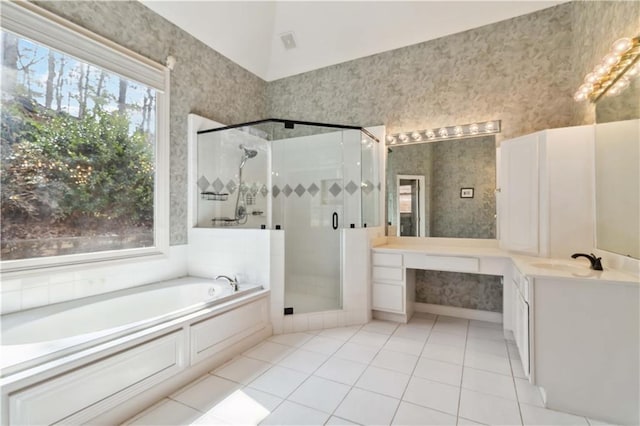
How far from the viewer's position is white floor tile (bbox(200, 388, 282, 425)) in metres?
1.60

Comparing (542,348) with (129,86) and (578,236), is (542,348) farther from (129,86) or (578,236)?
(129,86)

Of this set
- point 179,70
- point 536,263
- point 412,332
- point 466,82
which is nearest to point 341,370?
point 412,332

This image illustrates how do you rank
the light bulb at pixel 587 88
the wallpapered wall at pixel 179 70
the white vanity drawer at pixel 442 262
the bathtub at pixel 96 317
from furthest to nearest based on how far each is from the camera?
the white vanity drawer at pixel 442 262, the wallpapered wall at pixel 179 70, the light bulb at pixel 587 88, the bathtub at pixel 96 317

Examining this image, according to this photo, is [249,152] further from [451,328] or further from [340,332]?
[451,328]

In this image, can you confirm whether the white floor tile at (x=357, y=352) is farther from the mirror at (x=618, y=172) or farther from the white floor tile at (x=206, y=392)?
the mirror at (x=618, y=172)

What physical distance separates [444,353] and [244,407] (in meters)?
1.68

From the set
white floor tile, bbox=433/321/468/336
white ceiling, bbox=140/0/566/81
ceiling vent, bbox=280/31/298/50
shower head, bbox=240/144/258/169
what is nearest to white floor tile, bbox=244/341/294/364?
white floor tile, bbox=433/321/468/336

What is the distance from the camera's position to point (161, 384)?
5.82 feet

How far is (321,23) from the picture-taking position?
3.52m

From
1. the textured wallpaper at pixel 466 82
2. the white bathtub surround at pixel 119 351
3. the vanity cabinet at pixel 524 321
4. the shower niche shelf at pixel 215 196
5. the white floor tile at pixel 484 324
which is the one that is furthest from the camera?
the shower niche shelf at pixel 215 196

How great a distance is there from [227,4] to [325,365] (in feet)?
12.6

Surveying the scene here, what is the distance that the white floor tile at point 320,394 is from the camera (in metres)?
1.72

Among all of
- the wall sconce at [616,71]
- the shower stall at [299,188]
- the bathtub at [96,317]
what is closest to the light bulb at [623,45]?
the wall sconce at [616,71]

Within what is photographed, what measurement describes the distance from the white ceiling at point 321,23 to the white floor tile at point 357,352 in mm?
3488
